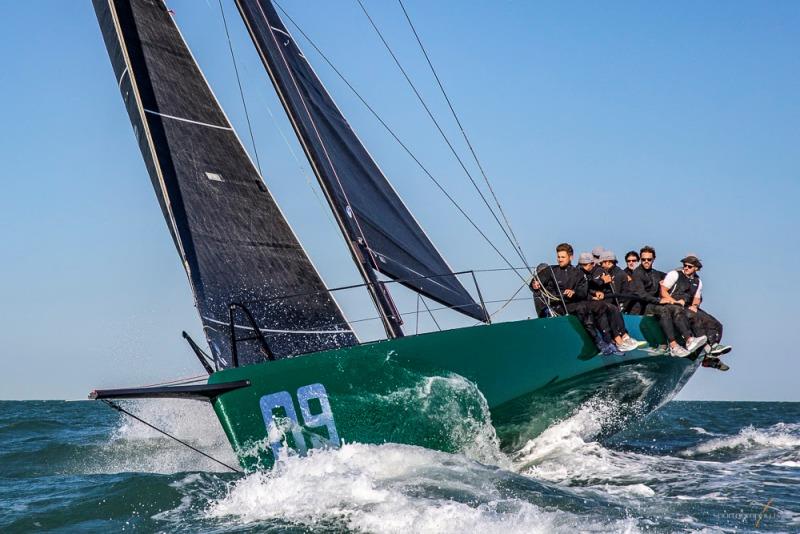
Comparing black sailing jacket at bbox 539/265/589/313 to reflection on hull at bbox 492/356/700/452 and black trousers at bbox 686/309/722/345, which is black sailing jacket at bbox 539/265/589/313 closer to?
reflection on hull at bbox 492/356/700/452

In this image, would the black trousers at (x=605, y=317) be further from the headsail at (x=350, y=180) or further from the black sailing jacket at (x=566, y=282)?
the headsail at (x=350, y=180)

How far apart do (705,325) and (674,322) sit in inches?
21.2

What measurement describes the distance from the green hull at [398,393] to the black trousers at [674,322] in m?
2.23

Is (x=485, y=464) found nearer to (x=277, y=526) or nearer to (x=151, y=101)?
(x=277, y=526)

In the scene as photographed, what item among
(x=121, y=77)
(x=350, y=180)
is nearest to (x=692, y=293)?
(x=350, y=180)

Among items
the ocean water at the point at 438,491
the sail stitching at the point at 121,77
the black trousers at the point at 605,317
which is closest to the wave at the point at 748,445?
the ocean water at the point at 438,491

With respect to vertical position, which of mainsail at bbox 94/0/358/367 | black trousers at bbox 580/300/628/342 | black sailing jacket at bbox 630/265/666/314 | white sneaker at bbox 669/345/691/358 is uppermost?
mainsail at bbox 94/0/358/367

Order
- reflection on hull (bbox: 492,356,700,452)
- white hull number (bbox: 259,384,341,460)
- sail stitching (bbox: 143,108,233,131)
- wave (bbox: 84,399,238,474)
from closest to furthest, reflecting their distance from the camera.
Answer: white hull number (bbox: 259,384,341,460), reflection on hull (bbox: 492,356,700,452), sail stitching (bbox: 143,108,233,131), wave (bbox: 84,399,238,474)

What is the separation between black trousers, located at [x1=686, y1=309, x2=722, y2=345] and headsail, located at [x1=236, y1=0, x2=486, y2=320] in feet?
7.32

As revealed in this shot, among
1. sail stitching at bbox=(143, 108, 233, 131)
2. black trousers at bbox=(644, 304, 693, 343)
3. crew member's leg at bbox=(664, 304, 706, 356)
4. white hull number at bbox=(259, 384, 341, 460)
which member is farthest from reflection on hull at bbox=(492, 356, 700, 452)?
sail stitching at bbox=(143, 108, 233, 131)

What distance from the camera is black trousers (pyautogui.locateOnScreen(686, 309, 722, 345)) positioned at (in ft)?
28.7

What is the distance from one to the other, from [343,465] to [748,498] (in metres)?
2.41

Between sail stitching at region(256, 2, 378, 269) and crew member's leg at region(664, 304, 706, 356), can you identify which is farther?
crew member's leg at region(664, 304, 706, 356)

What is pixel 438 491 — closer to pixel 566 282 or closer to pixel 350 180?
pixel 566 282
